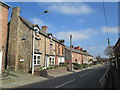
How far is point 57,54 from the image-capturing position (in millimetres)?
33906

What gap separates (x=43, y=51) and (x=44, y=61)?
78.5 inches

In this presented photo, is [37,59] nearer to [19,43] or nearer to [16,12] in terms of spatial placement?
[19,43]

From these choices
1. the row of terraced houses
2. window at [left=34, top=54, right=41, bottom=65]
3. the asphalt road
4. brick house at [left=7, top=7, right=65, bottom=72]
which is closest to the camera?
the asphalt road

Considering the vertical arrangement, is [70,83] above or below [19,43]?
below

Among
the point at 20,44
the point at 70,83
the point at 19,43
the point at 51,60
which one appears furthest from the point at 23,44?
the point at 70,83

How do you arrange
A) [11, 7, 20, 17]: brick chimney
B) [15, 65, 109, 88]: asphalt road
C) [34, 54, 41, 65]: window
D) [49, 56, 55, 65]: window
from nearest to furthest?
[15, 65, 109, 88]: asphalt road → [34, 54, 41, 65]: window → [11, 7, 20, 17]: brick chimney → [49, 56, 55, 65]: window

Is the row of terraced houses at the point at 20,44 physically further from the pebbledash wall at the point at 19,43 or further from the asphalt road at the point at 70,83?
the asphalt road at the point at 70,83

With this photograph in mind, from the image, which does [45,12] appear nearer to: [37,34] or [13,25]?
[37,34]

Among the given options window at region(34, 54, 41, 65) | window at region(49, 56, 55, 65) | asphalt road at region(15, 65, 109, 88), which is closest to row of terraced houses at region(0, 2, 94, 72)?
window at region(34, 54, 41, 65)

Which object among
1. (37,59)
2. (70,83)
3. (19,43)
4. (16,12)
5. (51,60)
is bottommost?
(70,83)

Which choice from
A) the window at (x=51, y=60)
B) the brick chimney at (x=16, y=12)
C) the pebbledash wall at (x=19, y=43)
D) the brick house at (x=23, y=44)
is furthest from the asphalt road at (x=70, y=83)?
the brick chimney at (x=16, y=12)

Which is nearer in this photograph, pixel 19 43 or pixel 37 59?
pixel 19 43

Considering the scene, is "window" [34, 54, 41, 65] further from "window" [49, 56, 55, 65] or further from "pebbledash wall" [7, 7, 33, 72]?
"window" [49, 56, 55, 65]

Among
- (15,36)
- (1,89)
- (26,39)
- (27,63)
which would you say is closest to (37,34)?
(26,39)
